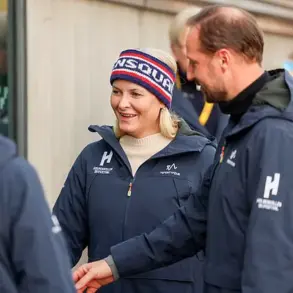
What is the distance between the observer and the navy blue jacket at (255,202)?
313cm

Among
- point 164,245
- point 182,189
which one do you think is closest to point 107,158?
point 182,189

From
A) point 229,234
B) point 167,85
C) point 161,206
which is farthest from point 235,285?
point 167,85

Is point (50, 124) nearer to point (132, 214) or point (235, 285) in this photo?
point (132, 214)

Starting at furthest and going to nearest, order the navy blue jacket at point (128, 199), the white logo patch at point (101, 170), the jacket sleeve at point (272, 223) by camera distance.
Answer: the white logo patch at point (101, 170) < the navy blue jacket at point (128, 199) < the jacket sleeve at point (272, 223)

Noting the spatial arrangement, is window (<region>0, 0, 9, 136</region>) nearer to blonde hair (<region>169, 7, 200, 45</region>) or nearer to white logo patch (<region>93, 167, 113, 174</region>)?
blonde hair (<region>169, 7, 200, 45</region>)

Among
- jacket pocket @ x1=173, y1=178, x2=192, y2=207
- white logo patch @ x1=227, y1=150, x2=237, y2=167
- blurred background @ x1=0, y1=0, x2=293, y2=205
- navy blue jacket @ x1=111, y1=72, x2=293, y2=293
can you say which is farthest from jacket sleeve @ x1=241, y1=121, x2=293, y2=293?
blurred background @ x1=0, y1=0, x2=293, y2=205

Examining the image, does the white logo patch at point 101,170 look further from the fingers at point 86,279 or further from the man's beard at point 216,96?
the man's beard at point 216,96

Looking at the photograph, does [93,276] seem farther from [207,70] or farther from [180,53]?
[180,53]

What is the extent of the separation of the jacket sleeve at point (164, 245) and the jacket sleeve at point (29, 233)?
4.43 feet

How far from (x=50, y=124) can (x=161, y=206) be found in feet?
5.09

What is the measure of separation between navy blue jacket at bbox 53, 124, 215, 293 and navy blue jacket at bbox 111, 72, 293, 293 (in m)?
0.63

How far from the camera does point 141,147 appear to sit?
4414mm

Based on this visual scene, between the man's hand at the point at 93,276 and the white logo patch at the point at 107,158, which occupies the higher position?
the white logo patch at the point at 107,158

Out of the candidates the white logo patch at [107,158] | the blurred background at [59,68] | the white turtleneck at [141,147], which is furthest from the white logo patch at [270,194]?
the blurred background at [59,68]
